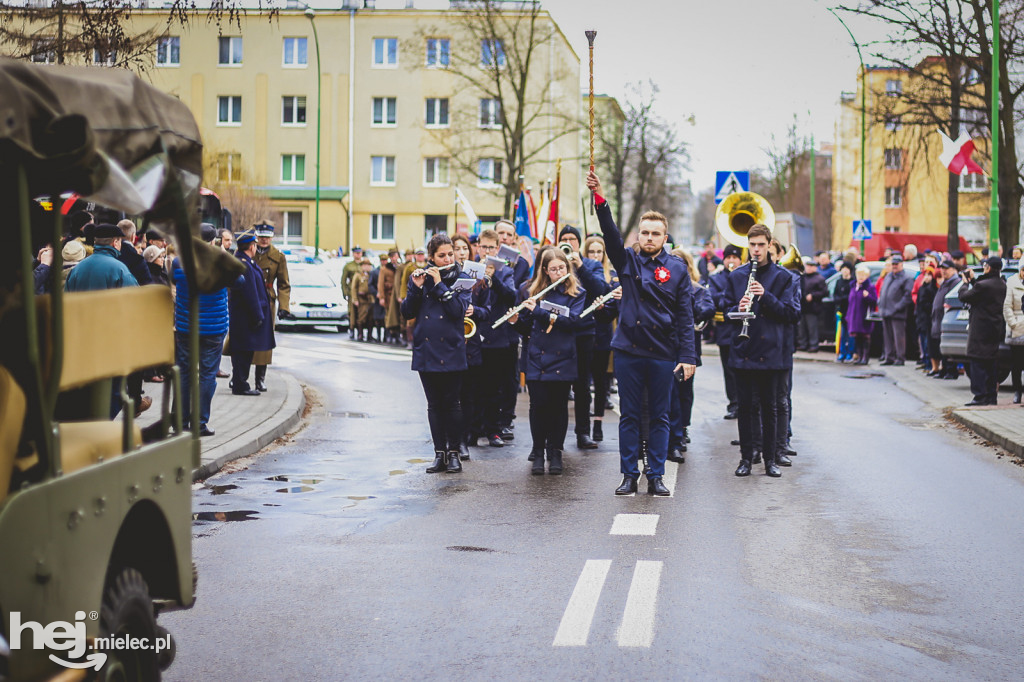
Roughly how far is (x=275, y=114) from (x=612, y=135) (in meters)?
16.4

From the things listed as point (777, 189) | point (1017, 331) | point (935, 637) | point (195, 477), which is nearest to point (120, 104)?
point (935, 637)

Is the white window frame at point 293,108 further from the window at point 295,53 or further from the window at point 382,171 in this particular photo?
the window at point 382,171

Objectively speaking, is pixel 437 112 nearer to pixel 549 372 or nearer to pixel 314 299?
pixel 314 299

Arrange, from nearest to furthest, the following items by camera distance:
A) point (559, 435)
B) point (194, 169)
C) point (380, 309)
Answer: point (194, 169) < point (559, 435) < point (380, 309)

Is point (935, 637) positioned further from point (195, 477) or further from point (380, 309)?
point (380, 309)

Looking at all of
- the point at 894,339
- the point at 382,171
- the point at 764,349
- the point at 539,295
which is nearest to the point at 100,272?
the point at 539,295

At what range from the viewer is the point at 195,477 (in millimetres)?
10234

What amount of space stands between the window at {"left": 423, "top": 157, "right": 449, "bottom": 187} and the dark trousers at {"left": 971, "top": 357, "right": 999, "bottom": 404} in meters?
50.3

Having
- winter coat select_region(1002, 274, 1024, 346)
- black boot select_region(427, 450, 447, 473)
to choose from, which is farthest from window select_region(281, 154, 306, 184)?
black boot select_region(427, 450, 447, 473)

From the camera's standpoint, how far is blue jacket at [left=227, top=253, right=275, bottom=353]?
1531cm

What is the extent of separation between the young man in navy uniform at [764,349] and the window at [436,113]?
181ft

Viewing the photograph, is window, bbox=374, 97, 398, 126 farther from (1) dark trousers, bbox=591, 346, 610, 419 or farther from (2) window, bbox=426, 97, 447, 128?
(1) dark trousers, bbox=591, 346, 610, 419

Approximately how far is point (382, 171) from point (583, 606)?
6063 cm

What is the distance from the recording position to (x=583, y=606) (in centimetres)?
639
